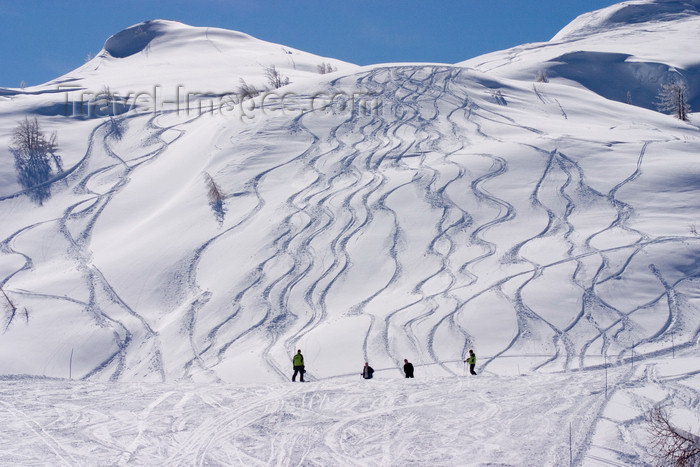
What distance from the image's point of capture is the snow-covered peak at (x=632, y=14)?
→ 65.3 meters

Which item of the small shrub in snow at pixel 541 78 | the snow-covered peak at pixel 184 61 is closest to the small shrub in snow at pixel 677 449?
the snow-covered peak at pixel 184 61

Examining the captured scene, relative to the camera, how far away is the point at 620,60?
163ft

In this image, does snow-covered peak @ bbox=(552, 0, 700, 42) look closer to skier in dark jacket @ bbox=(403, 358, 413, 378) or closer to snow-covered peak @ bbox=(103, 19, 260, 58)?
snow-covered peak @ bbox=(103, 19, 260, 58)

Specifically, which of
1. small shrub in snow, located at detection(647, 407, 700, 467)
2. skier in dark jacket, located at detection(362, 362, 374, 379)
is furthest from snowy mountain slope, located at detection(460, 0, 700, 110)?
small shrub in snow, located at detection(647, 407, 700, 467)

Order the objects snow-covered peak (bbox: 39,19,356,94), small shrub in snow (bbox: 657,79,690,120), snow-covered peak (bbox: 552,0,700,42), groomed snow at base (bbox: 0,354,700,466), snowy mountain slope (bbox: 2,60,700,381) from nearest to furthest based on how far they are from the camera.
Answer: groomed snow at base (bbox: 0,354,700,466), snowy mountain slope (bbox: 2,60,700,381), small shrub in snow (bbox: 657,79,690,120), snow-covered peak (bbox: 39,19,356,94), snow-covered peak (bbox: 552,0,700,42)

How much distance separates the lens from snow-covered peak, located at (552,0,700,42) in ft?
214

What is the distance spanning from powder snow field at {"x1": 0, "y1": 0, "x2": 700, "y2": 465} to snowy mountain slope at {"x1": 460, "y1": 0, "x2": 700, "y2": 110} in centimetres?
1822

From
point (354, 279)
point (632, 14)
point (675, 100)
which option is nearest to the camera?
point (354, 279)

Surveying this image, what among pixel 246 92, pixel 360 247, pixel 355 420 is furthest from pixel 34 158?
pixel 355 420

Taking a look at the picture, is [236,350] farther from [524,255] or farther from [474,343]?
[524,255]

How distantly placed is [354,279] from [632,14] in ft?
206

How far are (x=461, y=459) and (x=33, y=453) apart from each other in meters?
5.36

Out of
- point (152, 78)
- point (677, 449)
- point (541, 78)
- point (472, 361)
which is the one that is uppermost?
point (152, 78)

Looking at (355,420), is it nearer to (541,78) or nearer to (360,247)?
(360,247)
